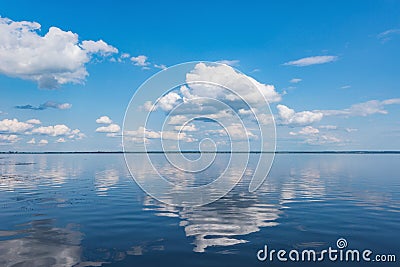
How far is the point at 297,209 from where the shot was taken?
116 ft

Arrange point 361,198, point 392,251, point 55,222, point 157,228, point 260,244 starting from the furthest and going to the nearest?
point 361,198 → point 55,222 → point 157,228 → point 260,244 → point 392,251

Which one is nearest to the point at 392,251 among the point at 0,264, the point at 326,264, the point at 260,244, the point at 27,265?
the point at 326,264

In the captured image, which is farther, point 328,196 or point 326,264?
point 328,196

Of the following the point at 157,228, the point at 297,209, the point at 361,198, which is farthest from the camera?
the point at 361,198

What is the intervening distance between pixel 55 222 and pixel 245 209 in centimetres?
2037

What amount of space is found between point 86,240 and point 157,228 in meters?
6.19

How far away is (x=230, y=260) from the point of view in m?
19.5

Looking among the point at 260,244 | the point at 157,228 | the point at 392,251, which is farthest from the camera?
the point at 157,228

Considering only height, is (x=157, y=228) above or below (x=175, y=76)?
below

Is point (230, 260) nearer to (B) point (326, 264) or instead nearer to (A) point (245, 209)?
(B) point (326, 264)

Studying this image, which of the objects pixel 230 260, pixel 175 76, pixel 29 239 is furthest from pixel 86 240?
pixel 175 76

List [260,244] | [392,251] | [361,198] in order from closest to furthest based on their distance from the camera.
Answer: [392,251] < [260,244] < [361,198]

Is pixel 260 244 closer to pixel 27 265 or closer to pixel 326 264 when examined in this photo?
pixel 326 264

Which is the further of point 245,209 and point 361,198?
point 361,198
